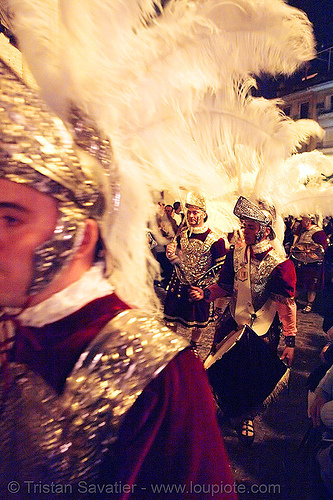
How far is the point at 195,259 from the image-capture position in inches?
185

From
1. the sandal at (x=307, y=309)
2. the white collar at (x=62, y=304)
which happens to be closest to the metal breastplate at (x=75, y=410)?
the white collar at (x=62, y=304)

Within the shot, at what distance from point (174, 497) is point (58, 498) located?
33 cm

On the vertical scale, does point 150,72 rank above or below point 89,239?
above

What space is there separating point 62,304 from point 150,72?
85cm

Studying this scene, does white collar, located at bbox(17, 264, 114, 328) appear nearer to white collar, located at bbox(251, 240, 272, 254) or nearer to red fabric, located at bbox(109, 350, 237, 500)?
red fabric, located at bbox(109, 350, 237, 500)

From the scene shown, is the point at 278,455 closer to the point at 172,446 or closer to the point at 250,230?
the point at 250,230

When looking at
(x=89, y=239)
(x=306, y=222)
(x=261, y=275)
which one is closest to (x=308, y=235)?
(x=306, y=222)

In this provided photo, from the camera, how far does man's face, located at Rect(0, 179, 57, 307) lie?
88 cm

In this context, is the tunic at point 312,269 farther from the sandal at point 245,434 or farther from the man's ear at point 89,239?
the man's ear at point 89,239

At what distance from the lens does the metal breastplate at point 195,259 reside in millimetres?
4695

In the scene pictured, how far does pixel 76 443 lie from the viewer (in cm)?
95

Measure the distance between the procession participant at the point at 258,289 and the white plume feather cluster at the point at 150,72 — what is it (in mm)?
1858

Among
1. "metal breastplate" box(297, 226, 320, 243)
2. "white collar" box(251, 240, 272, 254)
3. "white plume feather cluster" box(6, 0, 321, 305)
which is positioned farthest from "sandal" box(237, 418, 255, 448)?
"metal breastplate" box(297, 226, 320, 243)

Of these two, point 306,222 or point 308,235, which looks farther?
point 306,222
